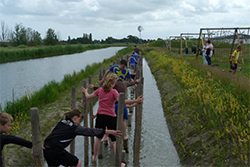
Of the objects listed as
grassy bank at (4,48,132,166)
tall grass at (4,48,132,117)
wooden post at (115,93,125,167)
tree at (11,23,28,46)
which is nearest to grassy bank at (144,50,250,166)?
wooden post at (115,93,125,167)

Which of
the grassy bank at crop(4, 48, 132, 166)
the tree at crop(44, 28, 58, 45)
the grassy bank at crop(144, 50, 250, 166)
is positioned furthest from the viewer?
the tree at crop(44, 28, 58, 45)

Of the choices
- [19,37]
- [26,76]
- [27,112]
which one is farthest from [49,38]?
[27,112]

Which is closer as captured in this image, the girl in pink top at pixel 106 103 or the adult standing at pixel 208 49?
the girl in pink top at pixel 106 103

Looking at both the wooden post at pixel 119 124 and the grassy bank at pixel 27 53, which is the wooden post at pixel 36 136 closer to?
the wooden post at pixel 119 124

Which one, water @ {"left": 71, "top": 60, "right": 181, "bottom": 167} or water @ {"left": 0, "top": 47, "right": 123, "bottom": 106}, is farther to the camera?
water @ {"left": 0, "top": 47, "right": 123, "bottom": 106}

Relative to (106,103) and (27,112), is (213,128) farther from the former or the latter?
(27,112)

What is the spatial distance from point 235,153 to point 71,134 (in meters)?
3.17

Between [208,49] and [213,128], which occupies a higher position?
[208,49]

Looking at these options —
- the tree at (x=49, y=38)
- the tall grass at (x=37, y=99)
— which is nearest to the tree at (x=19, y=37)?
the tree at (x=49, y=38)

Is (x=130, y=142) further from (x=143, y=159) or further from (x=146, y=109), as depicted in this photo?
(x=146, y=109)

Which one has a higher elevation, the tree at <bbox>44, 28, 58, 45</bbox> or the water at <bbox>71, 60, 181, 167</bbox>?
the tree at <bbox>44, 28, 58, 45</bbox>

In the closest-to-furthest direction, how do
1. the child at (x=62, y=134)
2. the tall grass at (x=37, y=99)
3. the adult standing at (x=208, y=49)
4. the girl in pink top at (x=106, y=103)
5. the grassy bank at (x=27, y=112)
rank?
the child at (x=62, y=134) < the girl in pink top at (x=106, y=103) < the grassy bank at (x=27, y=112) < the tall grass at (x=37, y=99) < the adult standing at (x=208, y=49)

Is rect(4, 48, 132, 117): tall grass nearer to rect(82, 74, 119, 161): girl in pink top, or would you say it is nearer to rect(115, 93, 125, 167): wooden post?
rect(82, 74, 119, 161): girl in pink top

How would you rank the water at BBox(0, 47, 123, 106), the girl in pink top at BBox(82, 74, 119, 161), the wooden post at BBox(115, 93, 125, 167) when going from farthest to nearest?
the water at BBox(0, 47, 123, 106) → the girl in pink top at BBox(82, 74, 119, 161) → the wooden post at BBox(115, 93, 125, 167)
